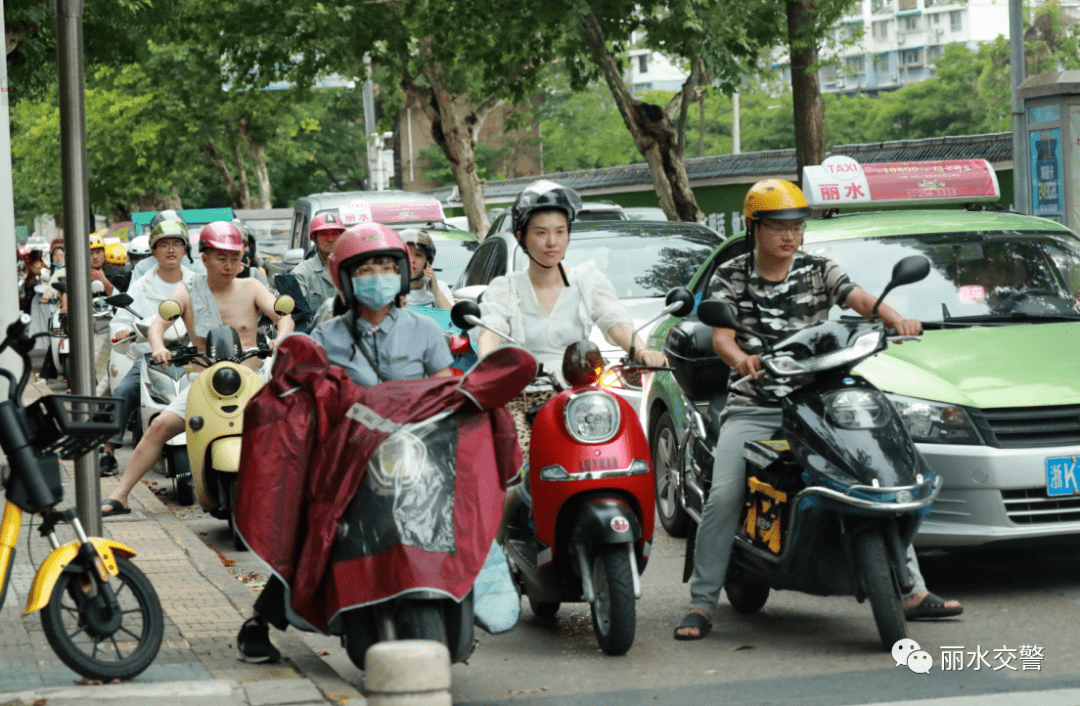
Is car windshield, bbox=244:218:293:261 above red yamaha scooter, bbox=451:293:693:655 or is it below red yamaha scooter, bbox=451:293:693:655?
above

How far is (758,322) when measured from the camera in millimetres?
6188

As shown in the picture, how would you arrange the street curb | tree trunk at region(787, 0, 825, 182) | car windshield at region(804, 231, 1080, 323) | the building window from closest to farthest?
the street curb < car windshield at region(804, 231, 1080, 323) < tree trunk at region(787, 0, 825, 182) < the building window

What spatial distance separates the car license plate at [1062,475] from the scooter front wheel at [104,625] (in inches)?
141

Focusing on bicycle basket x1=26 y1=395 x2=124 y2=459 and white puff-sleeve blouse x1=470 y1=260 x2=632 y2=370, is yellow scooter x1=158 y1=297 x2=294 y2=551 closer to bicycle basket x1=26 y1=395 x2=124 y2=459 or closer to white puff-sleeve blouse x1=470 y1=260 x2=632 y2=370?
white puff-sleeve blouse x1=470 y1=260 x2=632 y2=370

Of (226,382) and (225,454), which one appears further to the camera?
(226,382)

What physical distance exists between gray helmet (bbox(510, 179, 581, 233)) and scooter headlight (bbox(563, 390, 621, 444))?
2.45 feet

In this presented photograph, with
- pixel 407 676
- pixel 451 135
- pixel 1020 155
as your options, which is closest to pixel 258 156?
pixel 451 135

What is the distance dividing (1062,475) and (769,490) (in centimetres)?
138

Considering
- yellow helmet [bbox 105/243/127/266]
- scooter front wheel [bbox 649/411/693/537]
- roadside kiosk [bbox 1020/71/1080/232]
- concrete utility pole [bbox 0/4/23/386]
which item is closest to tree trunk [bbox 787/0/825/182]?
roadside kiosk [bbox 1020/71/1080/232]

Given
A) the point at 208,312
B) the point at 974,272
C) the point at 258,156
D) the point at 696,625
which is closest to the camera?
the point at 696,625

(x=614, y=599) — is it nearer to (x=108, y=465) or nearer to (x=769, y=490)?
(x=769, y=490)

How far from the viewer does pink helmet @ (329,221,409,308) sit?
5262 millimetres

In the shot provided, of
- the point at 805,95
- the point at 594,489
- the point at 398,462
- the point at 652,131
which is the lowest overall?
the point at 594,489

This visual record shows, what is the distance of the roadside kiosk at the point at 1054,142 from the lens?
1494cm
